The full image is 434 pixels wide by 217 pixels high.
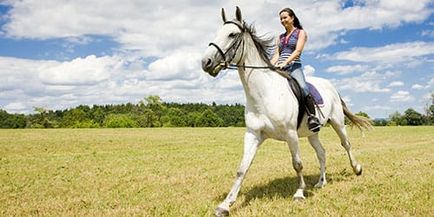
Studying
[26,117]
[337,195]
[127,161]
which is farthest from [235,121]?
[337,195]

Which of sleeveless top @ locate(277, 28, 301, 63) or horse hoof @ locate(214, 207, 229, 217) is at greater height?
sleeveless top @ locate(277, 28, 301, 63)

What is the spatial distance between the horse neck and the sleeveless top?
0.96 meters

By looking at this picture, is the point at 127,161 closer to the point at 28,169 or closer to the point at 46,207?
the point at 28,169

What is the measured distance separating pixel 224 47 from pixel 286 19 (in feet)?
6.95

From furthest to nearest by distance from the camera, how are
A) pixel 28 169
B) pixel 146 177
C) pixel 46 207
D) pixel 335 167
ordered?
pixel 28 169, pixel 335 167, pixel 146 177, pixel 46 207

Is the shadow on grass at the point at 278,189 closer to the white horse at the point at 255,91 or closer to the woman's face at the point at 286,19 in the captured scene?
the white horse at the point at 255,91

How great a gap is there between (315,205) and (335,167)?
260 inches

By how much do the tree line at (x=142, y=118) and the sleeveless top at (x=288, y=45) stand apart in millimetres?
108000

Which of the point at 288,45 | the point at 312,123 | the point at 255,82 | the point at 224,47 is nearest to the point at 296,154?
the point at 312,123

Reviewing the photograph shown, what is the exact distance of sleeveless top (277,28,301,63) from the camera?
8.38m

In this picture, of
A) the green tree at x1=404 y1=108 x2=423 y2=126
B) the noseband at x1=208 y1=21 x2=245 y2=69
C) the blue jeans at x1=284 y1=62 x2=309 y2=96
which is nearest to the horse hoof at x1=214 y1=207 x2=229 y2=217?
the noseband at x1=208 y1=21 x2=245 y2=69

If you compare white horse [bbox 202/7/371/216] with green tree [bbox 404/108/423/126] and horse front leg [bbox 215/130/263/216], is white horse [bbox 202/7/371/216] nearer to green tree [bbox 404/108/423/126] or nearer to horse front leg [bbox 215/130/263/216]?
horse front leg [bbox 215/130/263/216]

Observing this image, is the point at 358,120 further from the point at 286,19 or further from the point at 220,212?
the point at 220,212

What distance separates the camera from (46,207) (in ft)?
27.1
